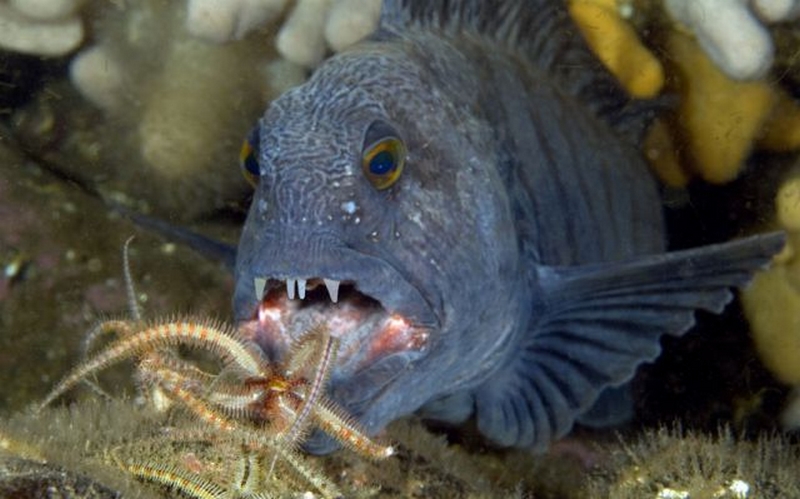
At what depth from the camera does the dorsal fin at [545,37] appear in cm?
388

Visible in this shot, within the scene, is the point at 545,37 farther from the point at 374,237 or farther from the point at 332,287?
the point at 332,287

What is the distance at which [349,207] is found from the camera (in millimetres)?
2740

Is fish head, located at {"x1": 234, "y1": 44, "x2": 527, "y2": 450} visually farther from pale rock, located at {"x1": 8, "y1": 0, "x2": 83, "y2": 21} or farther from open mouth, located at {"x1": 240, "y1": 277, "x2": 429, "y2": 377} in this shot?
pale rock, located at {"x1": 8, "y1": 0, "x2": 83, "y2": 21}

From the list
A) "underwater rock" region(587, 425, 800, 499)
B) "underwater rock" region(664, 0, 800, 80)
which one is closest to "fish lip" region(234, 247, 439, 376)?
"underwater rock" region(587, 425, 800, 499)

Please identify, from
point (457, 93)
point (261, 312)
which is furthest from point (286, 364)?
point (457, 93)

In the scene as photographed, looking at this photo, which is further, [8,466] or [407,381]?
[407,381]

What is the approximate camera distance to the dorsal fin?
3.88 m

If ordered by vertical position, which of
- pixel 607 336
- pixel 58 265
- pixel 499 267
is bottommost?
pixel 58 265

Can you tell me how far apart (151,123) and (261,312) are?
211 centimetres

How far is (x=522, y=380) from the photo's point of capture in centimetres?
389

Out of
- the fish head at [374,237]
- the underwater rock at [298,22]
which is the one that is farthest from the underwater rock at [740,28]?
the underwater rock at [298,22]

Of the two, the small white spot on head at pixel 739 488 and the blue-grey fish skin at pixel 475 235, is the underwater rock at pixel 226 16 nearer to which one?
the blue-grey fish skin at pixel 475 235

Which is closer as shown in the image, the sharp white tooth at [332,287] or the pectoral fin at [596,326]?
the sharp white tooth at [332,287]

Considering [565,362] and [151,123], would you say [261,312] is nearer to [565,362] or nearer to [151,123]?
[565,362]
